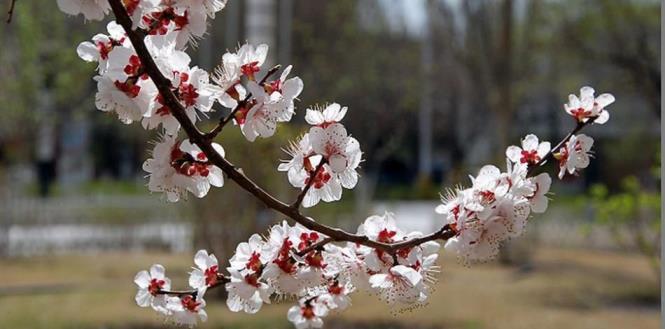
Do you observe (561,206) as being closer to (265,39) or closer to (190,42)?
(265,39)

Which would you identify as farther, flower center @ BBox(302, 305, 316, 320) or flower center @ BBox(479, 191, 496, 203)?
flower center @ BBox(302, 305, 316, 320)

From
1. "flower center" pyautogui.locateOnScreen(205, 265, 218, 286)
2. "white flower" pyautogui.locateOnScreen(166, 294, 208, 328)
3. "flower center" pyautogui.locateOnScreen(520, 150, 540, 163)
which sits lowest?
"white flower" pyautogui.locateOnScreen(166, 294, 208, 328)

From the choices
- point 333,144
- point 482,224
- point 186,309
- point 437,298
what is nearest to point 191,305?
point 186,309

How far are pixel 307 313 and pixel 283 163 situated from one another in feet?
1.41

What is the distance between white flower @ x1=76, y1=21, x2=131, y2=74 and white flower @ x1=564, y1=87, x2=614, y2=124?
69cm

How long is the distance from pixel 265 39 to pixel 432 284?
6.30m

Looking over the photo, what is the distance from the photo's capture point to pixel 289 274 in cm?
134

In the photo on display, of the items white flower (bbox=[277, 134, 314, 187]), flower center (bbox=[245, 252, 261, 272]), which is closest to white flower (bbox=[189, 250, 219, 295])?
flower center (bbox=[245, 252, 261, 272])

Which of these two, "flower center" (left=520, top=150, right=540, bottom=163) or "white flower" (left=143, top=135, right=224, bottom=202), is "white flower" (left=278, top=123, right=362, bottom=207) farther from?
"flower center" (left=520, top=150, right=540, bottom=163)

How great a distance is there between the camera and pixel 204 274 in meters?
1.46

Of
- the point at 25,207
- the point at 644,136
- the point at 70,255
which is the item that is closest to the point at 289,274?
the point at 70,255

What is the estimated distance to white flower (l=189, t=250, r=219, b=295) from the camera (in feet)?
4.77

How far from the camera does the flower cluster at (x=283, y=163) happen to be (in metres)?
1.19

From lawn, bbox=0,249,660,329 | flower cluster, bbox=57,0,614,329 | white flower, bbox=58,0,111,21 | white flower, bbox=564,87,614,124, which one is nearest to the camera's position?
white flower, bbox=58,0,111,21
